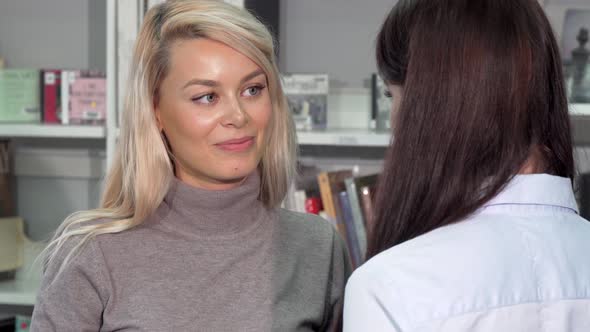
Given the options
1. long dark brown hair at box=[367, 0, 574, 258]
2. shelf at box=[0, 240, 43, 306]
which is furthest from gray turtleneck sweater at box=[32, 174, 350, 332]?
shelf at box=[0, 240, 43, 306]

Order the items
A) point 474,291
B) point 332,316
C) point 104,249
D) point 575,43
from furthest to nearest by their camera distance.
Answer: point 575,43 → point 332,316 → point 104,249 → point 474,291

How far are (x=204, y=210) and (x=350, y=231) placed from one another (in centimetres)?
77

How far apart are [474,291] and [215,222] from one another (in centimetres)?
69

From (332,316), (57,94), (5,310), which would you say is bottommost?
(5,310)

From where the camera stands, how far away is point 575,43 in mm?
2039

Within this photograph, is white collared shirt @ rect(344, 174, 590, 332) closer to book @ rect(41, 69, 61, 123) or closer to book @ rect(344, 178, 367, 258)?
book @ rect(344, 178, 367, 258)

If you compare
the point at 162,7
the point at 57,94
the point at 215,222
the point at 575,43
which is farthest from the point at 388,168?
the point at 57,94

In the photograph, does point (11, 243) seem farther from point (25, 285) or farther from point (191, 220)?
point (191, 220)

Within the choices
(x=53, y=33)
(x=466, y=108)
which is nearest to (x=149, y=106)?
(x=466, y=108)

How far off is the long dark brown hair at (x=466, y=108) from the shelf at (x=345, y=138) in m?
1.19

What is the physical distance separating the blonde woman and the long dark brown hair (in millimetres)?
543

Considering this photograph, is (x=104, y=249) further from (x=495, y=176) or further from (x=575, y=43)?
(x=575, y=43)

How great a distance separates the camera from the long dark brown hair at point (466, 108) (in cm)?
77

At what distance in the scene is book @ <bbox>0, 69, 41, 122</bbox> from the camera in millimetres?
2283
